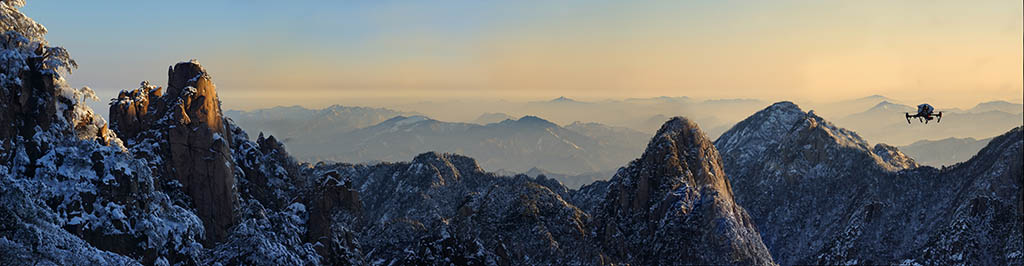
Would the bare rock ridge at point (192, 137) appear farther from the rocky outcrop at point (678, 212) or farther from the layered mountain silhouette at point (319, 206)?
the rocky outcrop at point (678, 212)

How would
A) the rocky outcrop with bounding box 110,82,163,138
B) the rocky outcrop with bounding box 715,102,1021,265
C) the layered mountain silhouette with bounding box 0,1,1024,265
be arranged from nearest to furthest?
the layered mountain silhouette with bounding box 0,1,1024,265 → the rocky outcrop with bounding box 110,82,163,138 → the rocky outcrop with bounding box 715,102,1021,265

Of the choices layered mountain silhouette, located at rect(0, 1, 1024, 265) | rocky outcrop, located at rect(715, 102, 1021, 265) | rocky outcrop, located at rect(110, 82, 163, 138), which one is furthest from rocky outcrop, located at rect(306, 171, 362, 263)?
rocky outcrop, located at rect(715, 102, 1021, 265)

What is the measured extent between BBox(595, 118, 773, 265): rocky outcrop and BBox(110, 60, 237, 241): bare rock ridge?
2667 inches

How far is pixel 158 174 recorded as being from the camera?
67000 millimetres

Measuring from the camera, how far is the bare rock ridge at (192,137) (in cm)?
6912

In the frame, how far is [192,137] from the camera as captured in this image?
7069 cm

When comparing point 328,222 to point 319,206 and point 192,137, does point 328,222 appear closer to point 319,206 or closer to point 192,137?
point 319,206

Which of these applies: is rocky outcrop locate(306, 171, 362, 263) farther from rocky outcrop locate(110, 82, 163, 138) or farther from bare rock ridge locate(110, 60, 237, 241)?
rocky outcrop locate(110, 82, 163, 138)

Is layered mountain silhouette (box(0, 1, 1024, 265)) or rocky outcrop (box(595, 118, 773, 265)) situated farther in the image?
rocky outcrop (box(595, 118, 773, 265))

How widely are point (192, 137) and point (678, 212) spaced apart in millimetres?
92941

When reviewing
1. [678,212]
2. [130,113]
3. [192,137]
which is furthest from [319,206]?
[678,212]

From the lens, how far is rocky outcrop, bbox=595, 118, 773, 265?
393ft

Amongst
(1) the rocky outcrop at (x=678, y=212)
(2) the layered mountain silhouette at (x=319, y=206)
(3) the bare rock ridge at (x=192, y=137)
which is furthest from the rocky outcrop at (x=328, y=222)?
(1) the rocky outcrop at (x=678, y=212)

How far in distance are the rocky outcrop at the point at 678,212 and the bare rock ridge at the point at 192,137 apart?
67.7m
